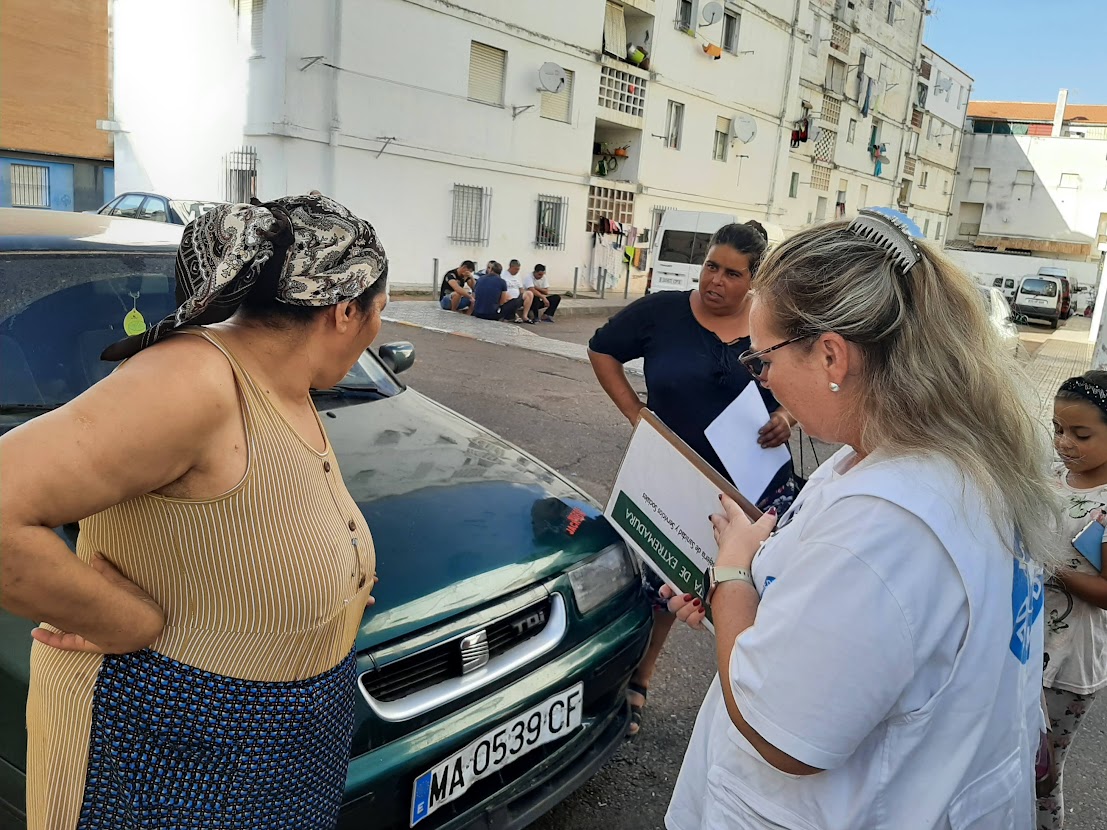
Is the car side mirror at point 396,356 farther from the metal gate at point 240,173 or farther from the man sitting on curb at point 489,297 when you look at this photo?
the metal gate at point 240,173

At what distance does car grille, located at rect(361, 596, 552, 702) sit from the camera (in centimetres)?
179

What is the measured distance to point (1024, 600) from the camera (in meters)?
1.19

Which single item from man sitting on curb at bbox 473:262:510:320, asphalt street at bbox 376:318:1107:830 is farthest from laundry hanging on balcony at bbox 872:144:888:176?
man sitting on curb at bbox 473:262:510:320

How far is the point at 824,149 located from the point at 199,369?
33.4 m

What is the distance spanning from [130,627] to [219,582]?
0.47 feet

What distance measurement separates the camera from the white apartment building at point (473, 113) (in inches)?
614

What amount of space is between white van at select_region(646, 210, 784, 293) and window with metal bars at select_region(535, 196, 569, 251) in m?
3.19

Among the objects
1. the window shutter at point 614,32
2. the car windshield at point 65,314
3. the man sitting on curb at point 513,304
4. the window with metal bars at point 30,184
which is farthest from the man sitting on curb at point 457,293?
the window with metal bars at point 30,184

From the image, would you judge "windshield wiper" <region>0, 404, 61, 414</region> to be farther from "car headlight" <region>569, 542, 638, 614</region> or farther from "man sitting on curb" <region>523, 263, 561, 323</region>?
"man sitting on curb" <region>523, 263, 561, 323</region>

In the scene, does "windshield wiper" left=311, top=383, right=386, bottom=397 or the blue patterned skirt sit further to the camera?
"windshield wiper" left=311, top=383, right=386, bottom=397

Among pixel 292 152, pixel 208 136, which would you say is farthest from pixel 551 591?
pixel 208 136

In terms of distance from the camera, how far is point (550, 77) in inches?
747

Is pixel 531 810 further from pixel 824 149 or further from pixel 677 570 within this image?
pixel 824 149

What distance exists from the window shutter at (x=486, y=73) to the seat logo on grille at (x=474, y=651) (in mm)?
18116
